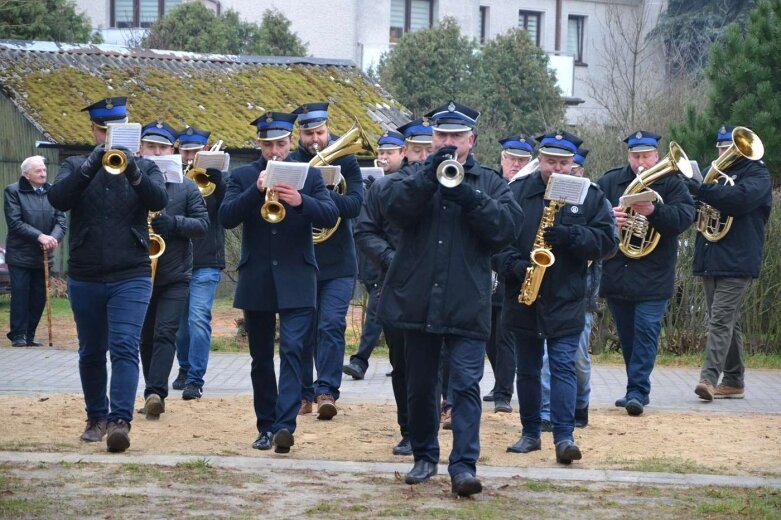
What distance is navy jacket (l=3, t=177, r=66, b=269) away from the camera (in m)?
16.1

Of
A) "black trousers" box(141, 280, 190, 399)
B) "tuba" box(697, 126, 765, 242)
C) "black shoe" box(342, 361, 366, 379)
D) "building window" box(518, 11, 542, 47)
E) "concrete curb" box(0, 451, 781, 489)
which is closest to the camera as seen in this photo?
"concrete curb" box(0, 451, 781, 489)

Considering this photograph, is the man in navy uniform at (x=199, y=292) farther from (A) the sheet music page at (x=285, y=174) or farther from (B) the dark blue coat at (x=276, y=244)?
(A) the sheet music page at (x=285, y=174)

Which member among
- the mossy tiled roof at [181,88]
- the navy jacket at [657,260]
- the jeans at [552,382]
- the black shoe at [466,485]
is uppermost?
the mossy tiled roof at [181,88]

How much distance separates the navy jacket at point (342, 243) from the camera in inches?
402

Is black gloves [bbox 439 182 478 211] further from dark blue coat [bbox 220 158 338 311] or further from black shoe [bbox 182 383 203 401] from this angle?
black shoe [bbox 182 383 203 401]

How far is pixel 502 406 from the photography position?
1113 cm

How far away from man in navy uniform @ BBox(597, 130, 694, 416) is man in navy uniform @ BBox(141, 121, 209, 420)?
314cm

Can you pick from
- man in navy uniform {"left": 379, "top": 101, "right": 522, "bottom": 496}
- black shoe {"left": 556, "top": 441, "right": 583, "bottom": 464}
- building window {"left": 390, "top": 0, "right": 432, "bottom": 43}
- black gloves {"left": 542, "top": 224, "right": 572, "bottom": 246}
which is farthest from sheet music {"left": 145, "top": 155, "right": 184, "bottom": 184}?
building window {"left": 390, "top": 0, "right": 432, "bottom": 43}

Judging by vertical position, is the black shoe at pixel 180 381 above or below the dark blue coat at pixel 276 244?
below

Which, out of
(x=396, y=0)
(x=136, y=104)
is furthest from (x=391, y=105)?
(x=396, y=0)

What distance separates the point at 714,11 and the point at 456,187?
3907cm

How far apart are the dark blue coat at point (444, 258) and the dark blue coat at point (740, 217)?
3.97 m

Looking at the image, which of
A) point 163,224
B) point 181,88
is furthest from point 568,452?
point 181,88

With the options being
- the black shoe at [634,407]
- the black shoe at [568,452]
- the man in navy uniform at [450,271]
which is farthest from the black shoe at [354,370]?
the man in navy uniform at [450,271]
